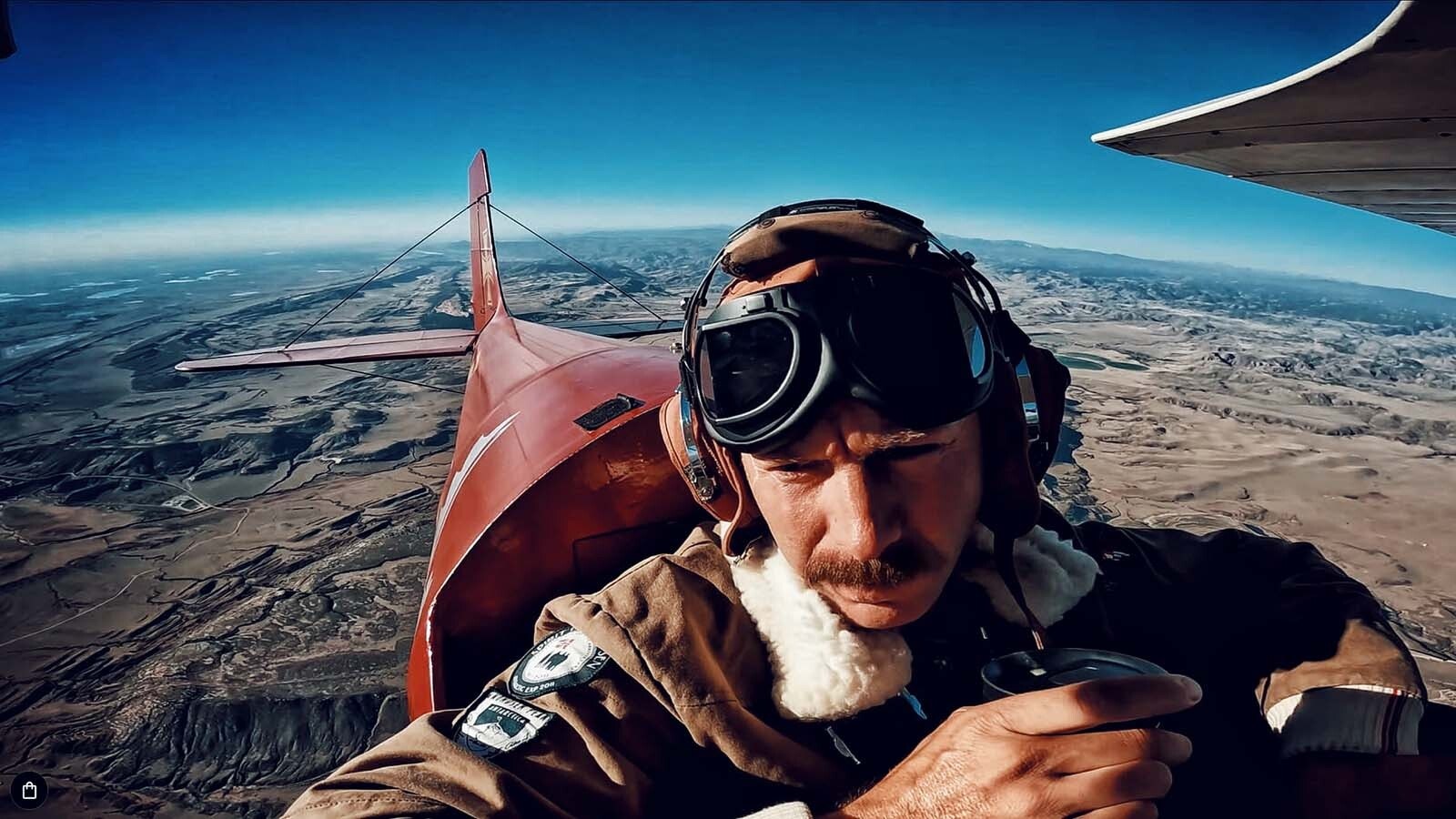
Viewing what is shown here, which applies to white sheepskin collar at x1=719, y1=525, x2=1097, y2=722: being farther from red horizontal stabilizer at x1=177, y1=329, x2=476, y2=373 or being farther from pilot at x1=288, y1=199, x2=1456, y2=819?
red horizontal stabilizer at x1=177, y1=329, x2=476, y2=373

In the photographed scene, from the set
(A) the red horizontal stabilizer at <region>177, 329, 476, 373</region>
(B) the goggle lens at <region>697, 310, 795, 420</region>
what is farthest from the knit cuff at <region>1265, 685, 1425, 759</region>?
(A) the red horizontal stabilizer at <region>177, 329, 476, 373</region>

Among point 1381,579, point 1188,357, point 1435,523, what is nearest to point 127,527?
point 1381,579

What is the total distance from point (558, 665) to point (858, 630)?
0.62 meters

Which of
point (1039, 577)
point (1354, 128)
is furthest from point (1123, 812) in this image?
point (1354, 128)

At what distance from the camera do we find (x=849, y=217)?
1.20 metres

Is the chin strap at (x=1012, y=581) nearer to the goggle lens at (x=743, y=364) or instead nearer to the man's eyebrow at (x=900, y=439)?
the man's eyebrow at (x=900, y=439)

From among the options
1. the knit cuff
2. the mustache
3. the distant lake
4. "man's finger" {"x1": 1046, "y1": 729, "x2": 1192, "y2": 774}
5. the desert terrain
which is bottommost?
the desert terrain

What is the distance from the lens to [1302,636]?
1.21 metres

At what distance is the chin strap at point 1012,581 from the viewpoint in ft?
4.02

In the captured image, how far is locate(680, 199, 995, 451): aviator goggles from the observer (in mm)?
1124

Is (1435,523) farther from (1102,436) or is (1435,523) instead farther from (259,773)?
(259,773)

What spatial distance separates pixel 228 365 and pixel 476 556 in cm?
744

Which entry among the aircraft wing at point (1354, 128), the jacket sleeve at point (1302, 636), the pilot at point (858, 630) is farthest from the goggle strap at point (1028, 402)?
the aircraft wing at point (1354, 128)

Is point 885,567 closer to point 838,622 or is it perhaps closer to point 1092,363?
point 838,622
